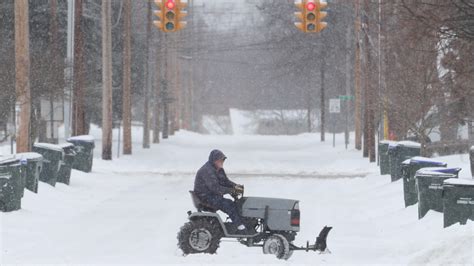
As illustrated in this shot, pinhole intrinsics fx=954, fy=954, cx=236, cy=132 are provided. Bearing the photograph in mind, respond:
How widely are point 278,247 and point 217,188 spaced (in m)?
1.15

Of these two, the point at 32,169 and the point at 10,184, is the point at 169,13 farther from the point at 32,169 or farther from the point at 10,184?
the point at 10,184

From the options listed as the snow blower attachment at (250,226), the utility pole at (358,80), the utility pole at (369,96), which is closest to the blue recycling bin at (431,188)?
the snow blower attachment at (250,226)

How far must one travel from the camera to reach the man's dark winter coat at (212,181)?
42.7ft

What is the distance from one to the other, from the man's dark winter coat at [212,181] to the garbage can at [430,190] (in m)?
5.49

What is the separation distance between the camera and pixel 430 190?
17.4 m

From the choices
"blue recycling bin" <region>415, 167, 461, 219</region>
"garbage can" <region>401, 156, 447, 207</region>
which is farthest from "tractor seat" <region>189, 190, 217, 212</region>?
"garbage can" <region>401, 156, 447, 207</region>

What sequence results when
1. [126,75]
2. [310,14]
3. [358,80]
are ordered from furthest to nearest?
[358,80] < [126,75] < [310,14]

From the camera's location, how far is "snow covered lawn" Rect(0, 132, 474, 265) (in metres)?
13.1

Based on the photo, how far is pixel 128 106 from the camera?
145 ft

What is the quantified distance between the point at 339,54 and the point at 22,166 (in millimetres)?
40404

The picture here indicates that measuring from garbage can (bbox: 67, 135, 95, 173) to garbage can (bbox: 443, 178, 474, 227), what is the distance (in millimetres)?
17550

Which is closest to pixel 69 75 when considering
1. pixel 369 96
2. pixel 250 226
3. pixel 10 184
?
pixel 369 96

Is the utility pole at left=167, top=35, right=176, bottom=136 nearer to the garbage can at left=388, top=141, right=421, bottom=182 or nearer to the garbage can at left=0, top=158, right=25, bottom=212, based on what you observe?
the garbage can at left=388, top=141, right=421, bottom=182

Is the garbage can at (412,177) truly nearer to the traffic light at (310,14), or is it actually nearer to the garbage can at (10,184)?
the garbage can at (10,184)
